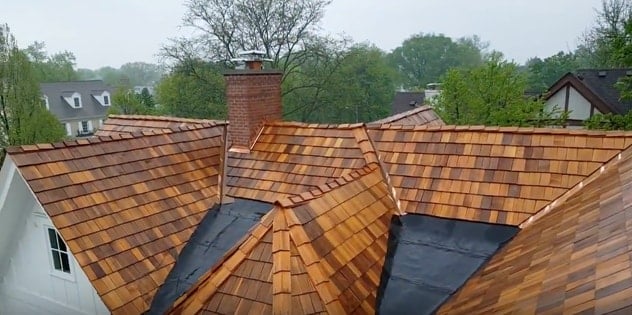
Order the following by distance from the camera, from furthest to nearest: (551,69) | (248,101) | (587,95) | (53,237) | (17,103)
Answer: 1. (551,69)
2. (587,95)
3. (17,103)
4. (248,101)
5. (53,237)

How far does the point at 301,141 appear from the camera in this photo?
24.2ft

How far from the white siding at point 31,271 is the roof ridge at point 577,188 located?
544cm

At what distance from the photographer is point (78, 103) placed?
4253 cm

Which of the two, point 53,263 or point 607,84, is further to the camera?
point 607,84

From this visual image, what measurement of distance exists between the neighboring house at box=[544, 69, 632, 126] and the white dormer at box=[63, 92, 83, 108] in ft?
134

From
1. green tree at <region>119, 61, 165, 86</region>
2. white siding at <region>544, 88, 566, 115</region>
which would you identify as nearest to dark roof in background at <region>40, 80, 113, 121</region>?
white siding at <region>544, 88, 566, 115</region>

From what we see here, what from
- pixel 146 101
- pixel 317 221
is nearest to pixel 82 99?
pixel 146 101

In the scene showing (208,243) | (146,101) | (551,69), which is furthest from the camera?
(551,69)

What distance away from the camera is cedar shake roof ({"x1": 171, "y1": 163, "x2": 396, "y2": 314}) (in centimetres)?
412

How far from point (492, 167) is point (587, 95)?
21.9 meters

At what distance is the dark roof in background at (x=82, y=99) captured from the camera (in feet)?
134

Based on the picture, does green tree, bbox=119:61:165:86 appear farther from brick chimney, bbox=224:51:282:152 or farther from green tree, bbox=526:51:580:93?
brick chimney, bbox=224:51:282:152

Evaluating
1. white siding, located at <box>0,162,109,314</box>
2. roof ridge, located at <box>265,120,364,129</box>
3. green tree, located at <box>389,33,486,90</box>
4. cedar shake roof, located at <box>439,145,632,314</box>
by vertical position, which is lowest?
white siding, located at <box>0,162,109,314</box>

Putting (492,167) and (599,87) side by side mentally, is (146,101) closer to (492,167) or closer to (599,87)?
(599,87)
